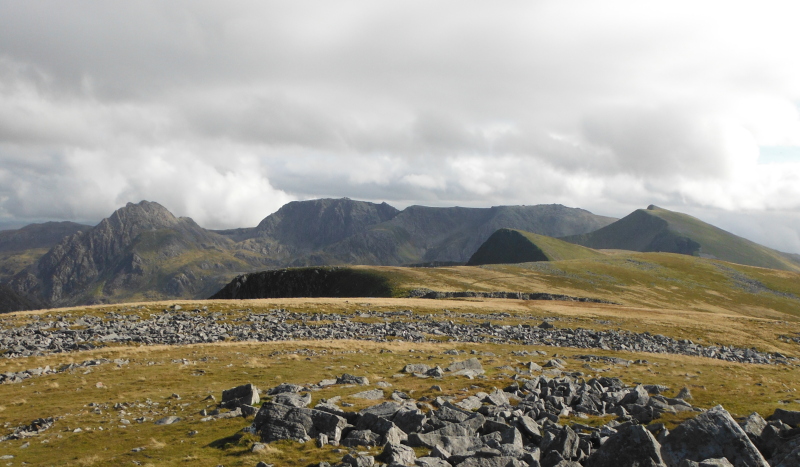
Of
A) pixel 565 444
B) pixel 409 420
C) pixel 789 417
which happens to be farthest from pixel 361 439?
pixel 789 417

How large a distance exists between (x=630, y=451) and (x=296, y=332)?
45824mm

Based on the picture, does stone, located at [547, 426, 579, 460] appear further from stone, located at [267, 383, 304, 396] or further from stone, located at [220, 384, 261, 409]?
stone, located at [267, 383, 304, 396]

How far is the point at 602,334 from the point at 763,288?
18757cm

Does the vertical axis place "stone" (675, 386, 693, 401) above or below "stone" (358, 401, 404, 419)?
below

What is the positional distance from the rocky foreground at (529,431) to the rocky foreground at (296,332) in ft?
98.5

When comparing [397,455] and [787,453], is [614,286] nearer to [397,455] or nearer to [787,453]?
[787,453]

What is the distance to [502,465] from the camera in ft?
51.9

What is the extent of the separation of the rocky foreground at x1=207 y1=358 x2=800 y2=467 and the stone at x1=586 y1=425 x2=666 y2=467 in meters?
0.03

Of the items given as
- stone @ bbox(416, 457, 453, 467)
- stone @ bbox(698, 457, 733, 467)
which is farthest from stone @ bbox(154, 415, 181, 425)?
stone @ bbox(698, 457, 733, 467)

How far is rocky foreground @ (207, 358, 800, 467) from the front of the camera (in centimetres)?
1622

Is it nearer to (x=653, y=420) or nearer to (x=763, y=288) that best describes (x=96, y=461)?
(x=653, y=420)

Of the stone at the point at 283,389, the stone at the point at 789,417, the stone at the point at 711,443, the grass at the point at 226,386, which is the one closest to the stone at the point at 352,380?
the grass at the point at 226,386

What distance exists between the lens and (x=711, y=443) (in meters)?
16.8

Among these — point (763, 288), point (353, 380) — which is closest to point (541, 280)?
point (763, 288)
